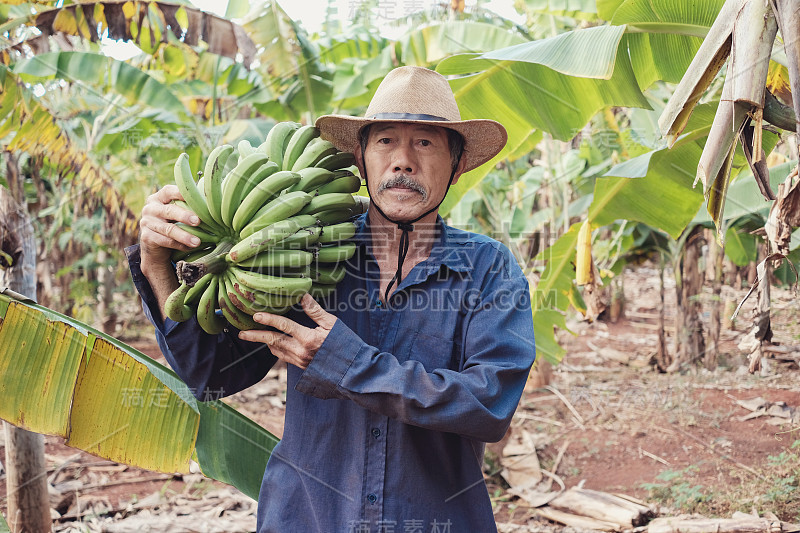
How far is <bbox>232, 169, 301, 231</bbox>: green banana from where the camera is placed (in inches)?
63.5

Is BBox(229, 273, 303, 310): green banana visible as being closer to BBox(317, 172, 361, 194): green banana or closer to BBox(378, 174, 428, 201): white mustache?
BBox(317, 172, 361, 194): green banana

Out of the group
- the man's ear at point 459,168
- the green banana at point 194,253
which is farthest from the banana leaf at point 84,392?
the man's ear at point 459,168

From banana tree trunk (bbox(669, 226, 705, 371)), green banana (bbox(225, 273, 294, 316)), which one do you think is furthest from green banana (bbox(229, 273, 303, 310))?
banana tree trunk (bbox(669, 226, 705, 371))

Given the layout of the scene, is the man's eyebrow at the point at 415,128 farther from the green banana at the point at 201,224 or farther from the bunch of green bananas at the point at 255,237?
the green banana at the point at 201,224

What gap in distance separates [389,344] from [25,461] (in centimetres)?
279

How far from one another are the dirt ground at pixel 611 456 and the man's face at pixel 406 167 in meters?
3.18

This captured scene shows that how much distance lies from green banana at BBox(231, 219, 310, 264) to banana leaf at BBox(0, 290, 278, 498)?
104cm

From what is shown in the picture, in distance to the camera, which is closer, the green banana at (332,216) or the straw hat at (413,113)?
the green banana at (332,216)

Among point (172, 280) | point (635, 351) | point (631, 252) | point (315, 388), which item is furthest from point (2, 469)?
point (635, 351)

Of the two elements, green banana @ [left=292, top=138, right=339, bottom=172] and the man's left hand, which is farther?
green banana @ [left=292, top=138, right=339, bottom=172]

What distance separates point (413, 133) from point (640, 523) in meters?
3.37

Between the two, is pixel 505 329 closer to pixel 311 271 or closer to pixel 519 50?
pixel 311 271

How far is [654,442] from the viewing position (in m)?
5.54

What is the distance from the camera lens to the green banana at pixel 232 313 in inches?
63.6
